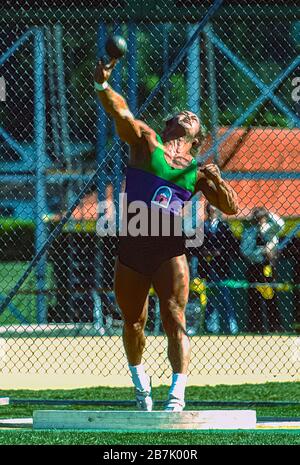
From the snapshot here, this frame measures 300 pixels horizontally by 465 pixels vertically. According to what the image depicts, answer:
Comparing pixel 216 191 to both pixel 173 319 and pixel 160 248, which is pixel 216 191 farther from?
pixel 173 319

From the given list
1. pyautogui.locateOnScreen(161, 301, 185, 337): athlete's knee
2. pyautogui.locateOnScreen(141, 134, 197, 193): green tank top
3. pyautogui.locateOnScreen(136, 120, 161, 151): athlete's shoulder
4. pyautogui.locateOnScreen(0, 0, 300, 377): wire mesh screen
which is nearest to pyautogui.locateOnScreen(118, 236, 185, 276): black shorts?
pyautogui.locateOnScreen(161, 301, 185, 337): athlete's knee

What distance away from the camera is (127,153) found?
1490cm

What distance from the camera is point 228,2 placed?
1436cm

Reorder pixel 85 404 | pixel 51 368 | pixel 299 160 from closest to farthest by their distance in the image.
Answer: pixel 85 404 → pixel 51 368 → pixel 299 160

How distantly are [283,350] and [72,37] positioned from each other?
4.30m

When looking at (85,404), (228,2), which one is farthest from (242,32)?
(85,404)

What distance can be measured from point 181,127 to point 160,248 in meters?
0.77

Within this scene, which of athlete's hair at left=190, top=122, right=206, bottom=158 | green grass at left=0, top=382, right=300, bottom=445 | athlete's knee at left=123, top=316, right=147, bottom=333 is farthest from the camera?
athlete's hair at left=190, top=122, right=206, bottom=158

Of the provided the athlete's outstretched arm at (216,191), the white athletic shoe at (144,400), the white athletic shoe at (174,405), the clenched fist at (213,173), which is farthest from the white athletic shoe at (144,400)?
the clenched fist at (213,173)

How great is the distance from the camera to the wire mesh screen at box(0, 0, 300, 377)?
45.8 ft

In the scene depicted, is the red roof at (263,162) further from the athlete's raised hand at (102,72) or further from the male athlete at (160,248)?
the athlete's raised hand at (102,72)

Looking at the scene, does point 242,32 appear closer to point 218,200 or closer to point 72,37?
point 72,37

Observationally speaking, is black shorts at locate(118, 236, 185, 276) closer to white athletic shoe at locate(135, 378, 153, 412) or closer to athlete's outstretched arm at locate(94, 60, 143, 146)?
athlete's outstretched arm at locate(94, 60, 143, 146)

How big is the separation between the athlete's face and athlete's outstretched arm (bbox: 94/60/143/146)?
1.11ft
